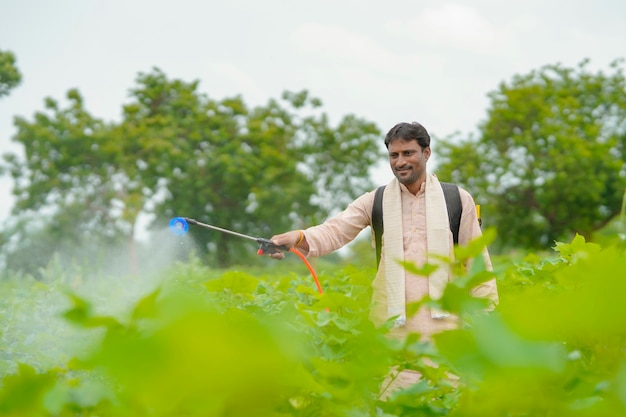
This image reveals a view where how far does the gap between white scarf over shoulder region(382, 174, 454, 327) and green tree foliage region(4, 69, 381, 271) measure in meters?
39.3

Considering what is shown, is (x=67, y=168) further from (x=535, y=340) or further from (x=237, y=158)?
(x=535, y=340)

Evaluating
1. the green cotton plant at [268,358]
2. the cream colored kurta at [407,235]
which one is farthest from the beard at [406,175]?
the green cotton plant at [268,358]

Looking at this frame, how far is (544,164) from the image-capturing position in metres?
41.9

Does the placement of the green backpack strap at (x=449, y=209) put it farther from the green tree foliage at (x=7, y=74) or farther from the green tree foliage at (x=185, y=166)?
the green tree foliage at (x=185, y=166)

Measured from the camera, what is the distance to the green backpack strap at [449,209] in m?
4.44

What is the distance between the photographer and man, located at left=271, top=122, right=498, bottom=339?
171 inches

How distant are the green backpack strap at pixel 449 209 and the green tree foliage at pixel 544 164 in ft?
124

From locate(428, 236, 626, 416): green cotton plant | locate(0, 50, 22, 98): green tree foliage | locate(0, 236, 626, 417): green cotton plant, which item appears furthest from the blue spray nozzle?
locate(0, 50, 22, 98): green tree foliage

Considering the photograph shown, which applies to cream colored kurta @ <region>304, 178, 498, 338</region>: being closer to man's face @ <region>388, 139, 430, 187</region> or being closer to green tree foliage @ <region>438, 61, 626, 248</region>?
man's face @ <region>388, 139, 430, 187</region>

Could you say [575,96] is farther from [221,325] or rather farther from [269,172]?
[221,325]

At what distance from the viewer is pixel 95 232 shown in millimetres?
47000

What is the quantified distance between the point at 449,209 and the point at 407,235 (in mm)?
243

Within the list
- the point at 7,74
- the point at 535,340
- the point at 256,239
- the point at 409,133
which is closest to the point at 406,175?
the point at 409,133

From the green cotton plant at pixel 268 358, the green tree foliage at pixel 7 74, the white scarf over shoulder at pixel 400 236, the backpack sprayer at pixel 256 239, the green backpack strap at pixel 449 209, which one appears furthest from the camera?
the green tree foliage at pixel 7 74
